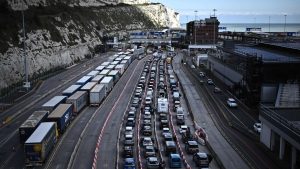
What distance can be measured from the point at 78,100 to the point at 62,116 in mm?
8011

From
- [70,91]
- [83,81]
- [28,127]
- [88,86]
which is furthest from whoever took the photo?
[83,81]

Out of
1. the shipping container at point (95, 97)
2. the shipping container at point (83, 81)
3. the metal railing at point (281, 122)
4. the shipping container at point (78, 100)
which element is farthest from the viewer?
the shipping container at point (83, 81)

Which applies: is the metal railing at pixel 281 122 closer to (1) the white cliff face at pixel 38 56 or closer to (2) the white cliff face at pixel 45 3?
(1) the white cliff face at pixel 38 56

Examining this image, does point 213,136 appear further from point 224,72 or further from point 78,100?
point 224,72

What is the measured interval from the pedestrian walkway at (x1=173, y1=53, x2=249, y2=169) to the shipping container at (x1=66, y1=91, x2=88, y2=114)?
11982mm

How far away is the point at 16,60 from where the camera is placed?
6644 centimetres

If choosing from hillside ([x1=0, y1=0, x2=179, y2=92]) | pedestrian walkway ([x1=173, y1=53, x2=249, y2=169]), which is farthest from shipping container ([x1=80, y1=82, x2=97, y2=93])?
hillside ([x1=0, y1=0, x2=179, y2=92])

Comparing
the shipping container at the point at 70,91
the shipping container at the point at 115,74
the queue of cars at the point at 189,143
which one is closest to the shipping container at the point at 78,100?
the shipping container at the point at 70,91

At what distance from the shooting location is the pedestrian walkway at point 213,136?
3095 cm

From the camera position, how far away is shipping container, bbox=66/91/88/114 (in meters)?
44.3

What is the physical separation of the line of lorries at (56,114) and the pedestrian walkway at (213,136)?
36.0ft

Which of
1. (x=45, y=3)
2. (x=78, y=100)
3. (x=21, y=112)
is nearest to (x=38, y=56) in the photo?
(x=21, y=112)

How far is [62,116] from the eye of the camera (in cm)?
3762

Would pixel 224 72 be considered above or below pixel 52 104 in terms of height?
above
